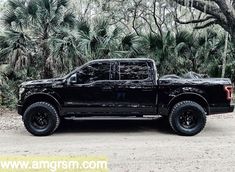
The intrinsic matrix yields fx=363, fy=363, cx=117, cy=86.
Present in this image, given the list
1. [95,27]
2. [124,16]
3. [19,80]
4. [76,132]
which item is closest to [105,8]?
[124,16]

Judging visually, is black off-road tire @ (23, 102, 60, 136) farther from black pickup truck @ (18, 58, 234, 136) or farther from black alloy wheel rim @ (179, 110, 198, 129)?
black alloy wheel rim @ (179, 110, 198, 129)

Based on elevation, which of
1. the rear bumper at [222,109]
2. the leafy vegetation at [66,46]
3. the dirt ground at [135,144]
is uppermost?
the leafy vegetation at [66,46]

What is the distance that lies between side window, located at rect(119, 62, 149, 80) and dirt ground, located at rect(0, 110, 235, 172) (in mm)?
1331

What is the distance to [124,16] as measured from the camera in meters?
20.0

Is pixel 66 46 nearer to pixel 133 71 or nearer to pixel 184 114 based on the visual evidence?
pixel 133 71

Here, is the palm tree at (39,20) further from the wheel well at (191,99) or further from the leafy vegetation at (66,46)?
the wheel well at (191,99)

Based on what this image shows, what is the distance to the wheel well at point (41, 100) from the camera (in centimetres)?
845

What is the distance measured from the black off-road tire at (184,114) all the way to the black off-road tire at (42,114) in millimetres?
2685

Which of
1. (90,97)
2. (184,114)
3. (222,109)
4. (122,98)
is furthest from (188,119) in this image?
(90,97)

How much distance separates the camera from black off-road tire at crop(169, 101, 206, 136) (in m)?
8.29

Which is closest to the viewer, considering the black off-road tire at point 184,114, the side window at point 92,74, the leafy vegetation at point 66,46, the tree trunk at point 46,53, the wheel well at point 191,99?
the black off-road tire at point 184,114

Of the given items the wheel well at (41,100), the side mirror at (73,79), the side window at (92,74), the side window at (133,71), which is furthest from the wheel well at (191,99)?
the wheel well at (41,100)

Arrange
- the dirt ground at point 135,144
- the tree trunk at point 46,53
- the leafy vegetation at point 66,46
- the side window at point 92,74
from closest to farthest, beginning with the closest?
the dirt ground at point 135,144, the side window at point 92,74, the leafy vegetation at point 66,46, the tree trunk at point 46,53

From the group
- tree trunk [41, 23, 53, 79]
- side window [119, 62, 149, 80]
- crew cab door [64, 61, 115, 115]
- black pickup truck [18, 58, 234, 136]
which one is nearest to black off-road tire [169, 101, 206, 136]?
black pickup truck [18, 58, 234, 136]
